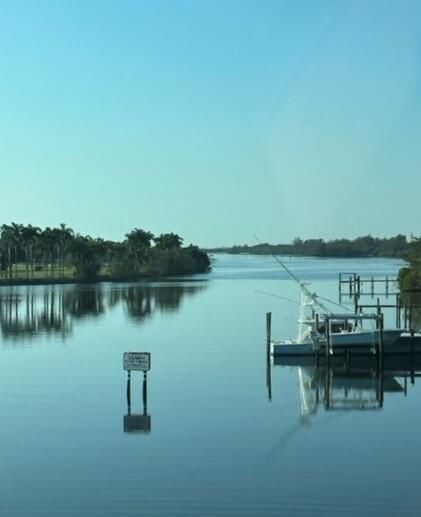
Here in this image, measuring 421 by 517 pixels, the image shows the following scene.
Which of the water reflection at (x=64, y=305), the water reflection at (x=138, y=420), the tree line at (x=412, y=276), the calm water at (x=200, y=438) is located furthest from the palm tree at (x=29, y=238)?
the water reflection at (x=138, y=420)

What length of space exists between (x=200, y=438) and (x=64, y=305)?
61.9m

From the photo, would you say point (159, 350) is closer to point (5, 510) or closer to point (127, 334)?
point (127, 334)

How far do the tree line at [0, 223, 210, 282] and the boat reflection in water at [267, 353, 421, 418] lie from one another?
100151 millimetres

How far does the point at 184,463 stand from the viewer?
21.6m

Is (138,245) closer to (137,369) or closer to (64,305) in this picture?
(64,305)

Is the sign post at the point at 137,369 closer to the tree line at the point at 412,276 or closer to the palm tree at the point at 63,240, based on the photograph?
the tree line at the point at 412,276

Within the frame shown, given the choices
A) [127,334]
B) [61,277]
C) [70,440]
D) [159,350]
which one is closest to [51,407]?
[70,440]

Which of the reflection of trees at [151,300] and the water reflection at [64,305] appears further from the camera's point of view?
A: the reflection of trees at [151,300]

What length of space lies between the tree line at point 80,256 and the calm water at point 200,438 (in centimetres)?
9885

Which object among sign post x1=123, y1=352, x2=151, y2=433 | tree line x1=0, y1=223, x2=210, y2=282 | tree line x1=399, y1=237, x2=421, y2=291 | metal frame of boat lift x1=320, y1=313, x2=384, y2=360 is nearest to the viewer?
sign post x1=123, y1=352, x2=151, y2=433

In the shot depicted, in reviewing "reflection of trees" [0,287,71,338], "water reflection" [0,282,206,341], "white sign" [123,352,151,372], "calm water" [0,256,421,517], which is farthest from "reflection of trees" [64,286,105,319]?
"white sign" [123,352,151,372]

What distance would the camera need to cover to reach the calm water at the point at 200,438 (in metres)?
18.7

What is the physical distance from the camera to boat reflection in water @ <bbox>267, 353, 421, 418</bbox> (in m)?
30.6

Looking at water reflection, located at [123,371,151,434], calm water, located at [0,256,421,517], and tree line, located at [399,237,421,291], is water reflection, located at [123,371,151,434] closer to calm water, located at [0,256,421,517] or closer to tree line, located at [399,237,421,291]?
calm water, located at [0,256,421,517]
